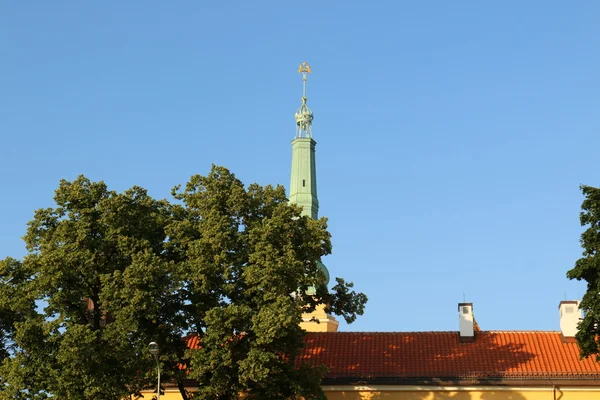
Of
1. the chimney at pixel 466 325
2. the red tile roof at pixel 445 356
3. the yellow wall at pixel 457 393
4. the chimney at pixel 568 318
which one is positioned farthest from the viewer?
the chimney at pixel 466 325

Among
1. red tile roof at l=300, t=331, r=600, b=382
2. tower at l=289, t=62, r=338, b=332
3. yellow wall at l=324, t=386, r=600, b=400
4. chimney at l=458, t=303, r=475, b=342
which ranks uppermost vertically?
tower at l=289, t=62, r=338, b=332

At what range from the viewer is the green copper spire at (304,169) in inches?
2820

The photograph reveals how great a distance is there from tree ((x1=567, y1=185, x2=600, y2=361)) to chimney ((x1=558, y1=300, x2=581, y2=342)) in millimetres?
8700

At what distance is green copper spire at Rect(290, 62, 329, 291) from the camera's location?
235 feet

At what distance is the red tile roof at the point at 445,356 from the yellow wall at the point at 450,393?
0.47 metres

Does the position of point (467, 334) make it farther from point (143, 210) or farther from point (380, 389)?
point (143, 210)

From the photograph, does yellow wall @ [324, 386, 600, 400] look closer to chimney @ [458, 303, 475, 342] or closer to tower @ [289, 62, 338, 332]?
chimney @ [458, 303, 475, 342]

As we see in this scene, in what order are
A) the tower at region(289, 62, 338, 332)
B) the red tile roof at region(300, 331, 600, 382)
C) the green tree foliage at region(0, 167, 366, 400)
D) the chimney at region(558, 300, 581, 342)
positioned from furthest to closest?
the tower at region(289, 62, 338, 332), the chimney at region(558, 300, 581, 342), the red tile roof at region(300, 331, 600, 382), the green tree foliage at region(0, 167, 366, 400)

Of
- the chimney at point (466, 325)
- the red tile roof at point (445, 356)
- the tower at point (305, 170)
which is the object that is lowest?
the red tile roof at point (445, 356)

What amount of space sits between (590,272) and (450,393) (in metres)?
9.93

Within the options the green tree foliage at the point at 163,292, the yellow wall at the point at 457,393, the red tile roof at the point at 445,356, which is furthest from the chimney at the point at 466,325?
the green tree foliage at the point at 163,292

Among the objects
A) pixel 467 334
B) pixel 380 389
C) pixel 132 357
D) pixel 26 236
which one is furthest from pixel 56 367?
pixel 467 334

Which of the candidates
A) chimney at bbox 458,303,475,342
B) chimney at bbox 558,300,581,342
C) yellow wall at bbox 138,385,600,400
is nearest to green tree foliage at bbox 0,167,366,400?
yellow wall at bbox 138,385,600,400

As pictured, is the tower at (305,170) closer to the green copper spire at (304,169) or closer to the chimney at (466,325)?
the green copper spire at (304,169)
